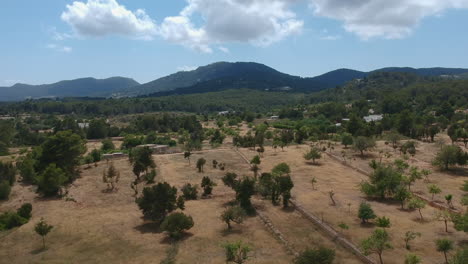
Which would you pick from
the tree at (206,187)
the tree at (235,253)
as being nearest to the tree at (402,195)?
the tree at (235,253)

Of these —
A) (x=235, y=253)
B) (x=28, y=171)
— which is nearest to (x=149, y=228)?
(x=235, y=253)

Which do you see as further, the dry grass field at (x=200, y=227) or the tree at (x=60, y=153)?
the tree at (x=60, y=153)

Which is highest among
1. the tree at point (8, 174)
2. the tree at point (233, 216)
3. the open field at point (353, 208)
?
the tree at point (8, 174)

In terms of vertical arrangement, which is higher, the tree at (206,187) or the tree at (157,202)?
the tree at (157,202)

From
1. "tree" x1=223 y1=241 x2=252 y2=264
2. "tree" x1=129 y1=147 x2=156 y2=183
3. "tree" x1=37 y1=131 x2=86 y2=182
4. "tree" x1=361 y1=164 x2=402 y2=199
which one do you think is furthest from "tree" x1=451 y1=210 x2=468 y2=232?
"tree" x1=37 y1=131 x2=86 y2=182

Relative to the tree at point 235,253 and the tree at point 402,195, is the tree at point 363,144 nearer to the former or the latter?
the tree at point 402,195

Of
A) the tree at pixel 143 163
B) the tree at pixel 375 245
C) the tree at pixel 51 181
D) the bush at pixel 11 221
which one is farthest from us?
the tree at pixel 143 163

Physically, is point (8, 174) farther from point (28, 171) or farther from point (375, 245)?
point (375, 245)

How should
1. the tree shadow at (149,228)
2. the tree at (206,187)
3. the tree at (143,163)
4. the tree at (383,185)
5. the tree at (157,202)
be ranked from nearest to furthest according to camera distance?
the tree shadow at (149,228)
the tree at (157,202)
the tree at (383,185)
the tree at (206,187)
the tree at (143,163)

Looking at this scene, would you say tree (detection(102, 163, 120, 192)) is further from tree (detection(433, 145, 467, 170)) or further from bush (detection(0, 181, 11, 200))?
tree (detection(433, 145, 467, 170))
